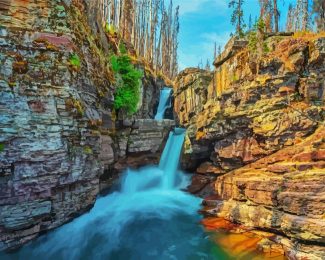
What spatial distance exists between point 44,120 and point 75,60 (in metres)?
2.60

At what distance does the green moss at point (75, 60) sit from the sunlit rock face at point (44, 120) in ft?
0.13

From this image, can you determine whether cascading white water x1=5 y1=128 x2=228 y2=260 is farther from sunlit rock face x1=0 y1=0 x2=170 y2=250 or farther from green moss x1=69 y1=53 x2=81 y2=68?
green moss x1=69 y1=53 x2=81 y2=68

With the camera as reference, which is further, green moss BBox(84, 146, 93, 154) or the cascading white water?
green moss BBox(84, 146, 93, 154)

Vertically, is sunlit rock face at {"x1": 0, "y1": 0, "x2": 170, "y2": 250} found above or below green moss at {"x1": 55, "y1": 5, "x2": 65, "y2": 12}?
below

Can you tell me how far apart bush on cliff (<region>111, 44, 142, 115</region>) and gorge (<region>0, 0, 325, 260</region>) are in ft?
0.21

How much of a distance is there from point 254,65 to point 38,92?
10.4 m

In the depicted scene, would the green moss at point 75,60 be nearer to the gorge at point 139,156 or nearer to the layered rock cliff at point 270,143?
the gorge at point 139,156

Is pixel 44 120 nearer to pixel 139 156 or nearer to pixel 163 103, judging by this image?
pixel 139 156

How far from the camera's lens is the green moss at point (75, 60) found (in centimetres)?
992

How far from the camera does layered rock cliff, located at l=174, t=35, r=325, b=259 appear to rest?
9.05 metres

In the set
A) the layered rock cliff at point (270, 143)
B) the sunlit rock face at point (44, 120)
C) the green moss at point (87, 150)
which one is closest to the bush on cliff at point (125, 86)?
the sunlit rock face at point (44, 120)

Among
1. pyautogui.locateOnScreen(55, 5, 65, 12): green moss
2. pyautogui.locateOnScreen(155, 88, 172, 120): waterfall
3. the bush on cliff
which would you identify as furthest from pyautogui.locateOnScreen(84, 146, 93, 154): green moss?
pyautogui.locateOnScreen(155, 88, 172, 120): waterfall

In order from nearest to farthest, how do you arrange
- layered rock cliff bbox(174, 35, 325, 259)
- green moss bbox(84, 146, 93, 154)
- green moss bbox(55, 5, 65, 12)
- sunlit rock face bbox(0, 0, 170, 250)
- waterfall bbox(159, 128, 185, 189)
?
sunlit rock face bbox(0, 0, 170, 250), layered rock cliff bbox(174, 35, 325, 259), green moss bbox(55, 5, 65, 12), green moss bbox(84, 146, 93, 154), waterfall bbox(159, 128, 185, 189)

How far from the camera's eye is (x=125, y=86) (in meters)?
14.6
